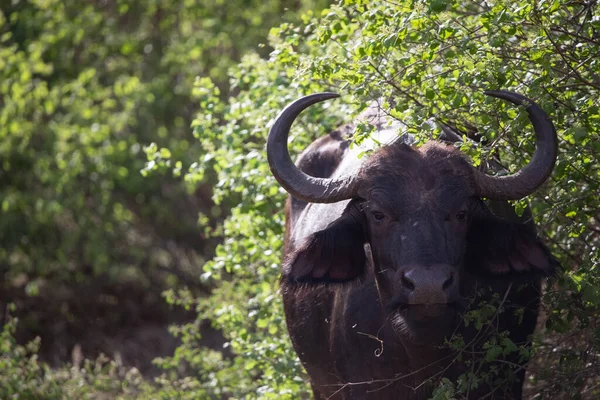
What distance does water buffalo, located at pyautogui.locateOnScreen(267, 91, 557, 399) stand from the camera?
434cm

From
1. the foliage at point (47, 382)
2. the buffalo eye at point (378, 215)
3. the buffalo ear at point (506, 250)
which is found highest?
the buffalo eye at point (378, 215)

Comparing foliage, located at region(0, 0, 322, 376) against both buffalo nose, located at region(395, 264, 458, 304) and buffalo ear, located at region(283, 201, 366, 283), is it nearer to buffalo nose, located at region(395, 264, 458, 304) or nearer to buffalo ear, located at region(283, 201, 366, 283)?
buffalo ear, located at region(283, 201, 366, 283)

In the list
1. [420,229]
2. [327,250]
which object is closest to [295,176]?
[327,250]

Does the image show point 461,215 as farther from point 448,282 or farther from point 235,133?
point 235,133

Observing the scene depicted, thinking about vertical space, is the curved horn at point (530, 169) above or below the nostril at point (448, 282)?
above

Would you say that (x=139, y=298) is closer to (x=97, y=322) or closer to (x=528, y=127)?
(x=97, y=322)

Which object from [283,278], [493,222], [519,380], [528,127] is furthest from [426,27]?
[519,380]

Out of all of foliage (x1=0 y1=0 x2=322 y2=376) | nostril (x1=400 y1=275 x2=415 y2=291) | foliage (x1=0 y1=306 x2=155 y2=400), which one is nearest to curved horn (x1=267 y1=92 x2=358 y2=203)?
nostril (x1=400 y1=275 x2=415 y2=291)

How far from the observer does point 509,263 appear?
183 inches

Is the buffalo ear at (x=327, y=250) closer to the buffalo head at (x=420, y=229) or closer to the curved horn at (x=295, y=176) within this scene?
the buffalo head at (x=420, y=229)

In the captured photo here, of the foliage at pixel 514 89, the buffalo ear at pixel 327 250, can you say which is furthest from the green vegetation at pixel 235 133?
the buffalo ear at pixel 327 250

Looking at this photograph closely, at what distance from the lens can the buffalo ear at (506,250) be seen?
4605 millimetres

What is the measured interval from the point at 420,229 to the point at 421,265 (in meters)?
0.21

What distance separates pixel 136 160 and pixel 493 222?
653cm
